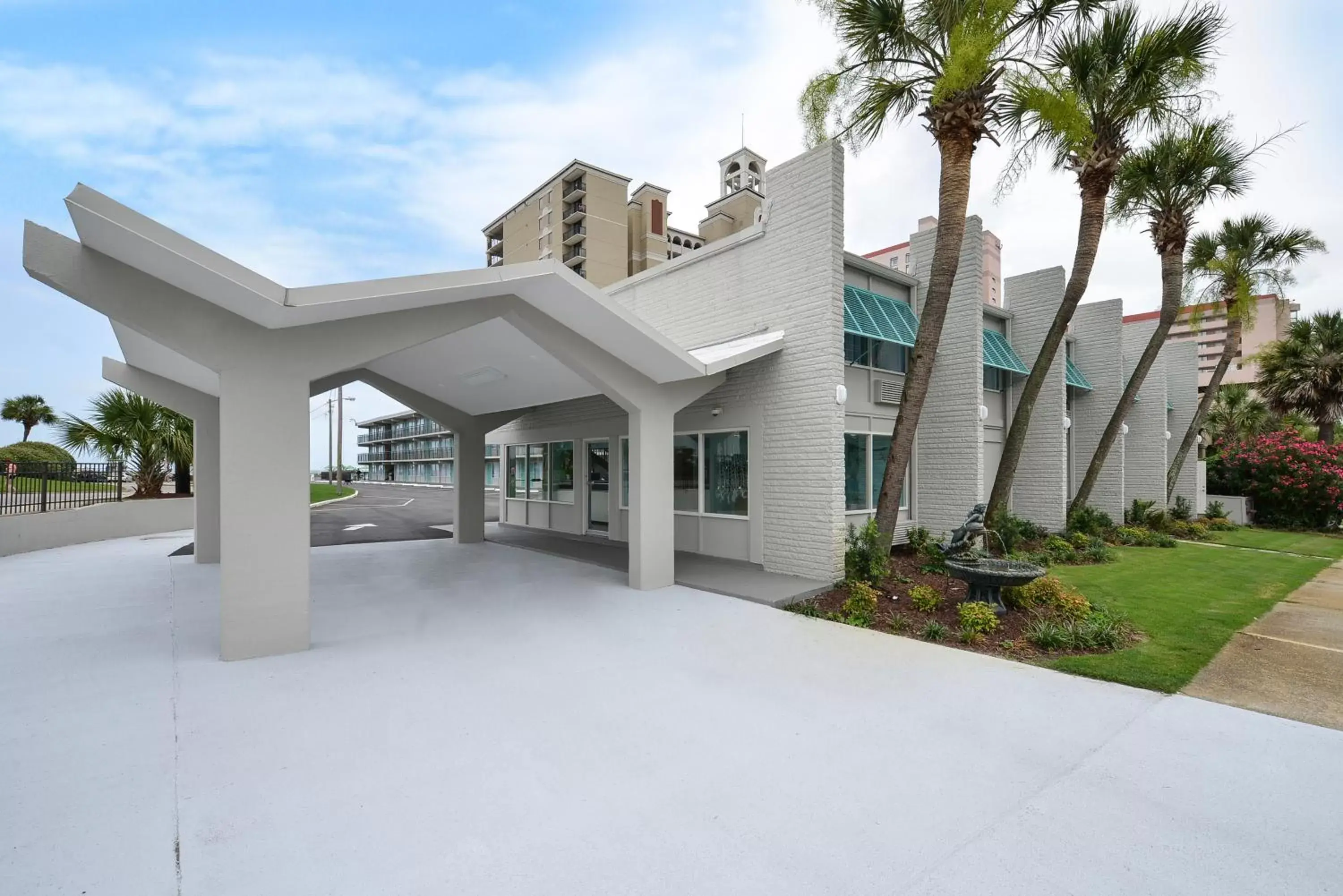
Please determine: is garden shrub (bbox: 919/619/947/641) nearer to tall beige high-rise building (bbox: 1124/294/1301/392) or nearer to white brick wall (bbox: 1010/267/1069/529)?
white brick wall (bbox: 1010/267/1069/529)

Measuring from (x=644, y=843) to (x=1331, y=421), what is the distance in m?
32.1

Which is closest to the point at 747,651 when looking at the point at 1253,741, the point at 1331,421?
the point at 1253,741

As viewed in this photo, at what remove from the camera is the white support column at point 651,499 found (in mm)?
9289

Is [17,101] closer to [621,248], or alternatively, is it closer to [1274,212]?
[1274,212]

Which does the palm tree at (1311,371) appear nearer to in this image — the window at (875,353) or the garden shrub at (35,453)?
the window at (875,353)

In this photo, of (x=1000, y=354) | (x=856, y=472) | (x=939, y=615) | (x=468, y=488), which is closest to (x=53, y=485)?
(x=468, y=488)

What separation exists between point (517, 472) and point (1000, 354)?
14.6 meters

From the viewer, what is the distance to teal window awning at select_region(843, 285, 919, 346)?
11523mm

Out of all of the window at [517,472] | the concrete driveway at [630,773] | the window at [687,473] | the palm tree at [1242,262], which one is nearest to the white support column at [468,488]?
the window at [517,472]

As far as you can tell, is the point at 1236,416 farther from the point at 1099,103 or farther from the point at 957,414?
the point at 957,414

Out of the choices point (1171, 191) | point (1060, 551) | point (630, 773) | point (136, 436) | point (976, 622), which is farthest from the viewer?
point (136, 436)

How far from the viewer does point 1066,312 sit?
12.2 meters

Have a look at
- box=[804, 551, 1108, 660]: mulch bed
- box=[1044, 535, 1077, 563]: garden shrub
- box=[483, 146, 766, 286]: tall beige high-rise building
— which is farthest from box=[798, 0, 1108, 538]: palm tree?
box=[483, 146, 766, 286]: tall beige high-rise building

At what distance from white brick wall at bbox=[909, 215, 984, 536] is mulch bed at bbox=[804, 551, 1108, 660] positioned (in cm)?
320
